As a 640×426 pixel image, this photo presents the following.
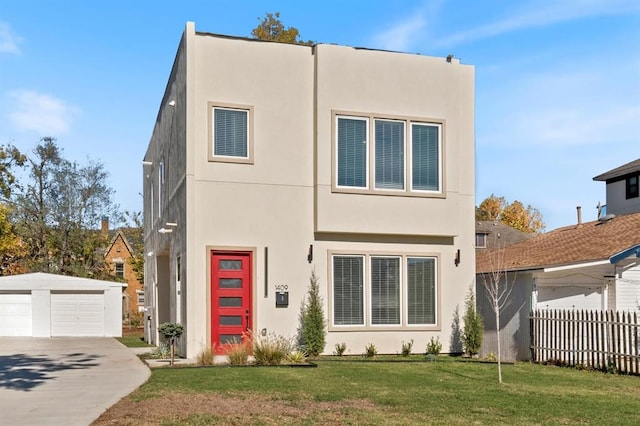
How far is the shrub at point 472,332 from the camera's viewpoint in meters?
18.2

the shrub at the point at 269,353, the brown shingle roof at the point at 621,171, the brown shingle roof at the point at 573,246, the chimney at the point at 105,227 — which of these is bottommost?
the shrub at the point at 269,353

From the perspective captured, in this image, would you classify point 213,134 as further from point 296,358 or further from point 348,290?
point 296,358

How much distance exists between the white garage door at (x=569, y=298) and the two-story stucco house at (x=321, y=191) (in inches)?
78.2

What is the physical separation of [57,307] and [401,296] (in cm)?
2207

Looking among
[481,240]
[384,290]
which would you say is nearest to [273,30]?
[481,240]

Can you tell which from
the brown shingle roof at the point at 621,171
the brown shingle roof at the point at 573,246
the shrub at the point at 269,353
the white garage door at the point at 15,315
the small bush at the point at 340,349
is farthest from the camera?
the white garage door at the point at 15,315

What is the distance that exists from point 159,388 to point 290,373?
2.88 meters

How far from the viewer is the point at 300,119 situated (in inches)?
704

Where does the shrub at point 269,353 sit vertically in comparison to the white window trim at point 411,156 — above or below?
below

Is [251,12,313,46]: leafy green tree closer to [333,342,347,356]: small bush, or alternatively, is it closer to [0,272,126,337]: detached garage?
[0,272,126,337]: detached garage

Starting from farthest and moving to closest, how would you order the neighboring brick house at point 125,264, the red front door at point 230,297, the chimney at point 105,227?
1. the neighboring brick house at point 125,264
2. the chimney at point 105,227
3. the red front door at point 230,297

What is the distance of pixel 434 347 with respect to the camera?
59.5 feet

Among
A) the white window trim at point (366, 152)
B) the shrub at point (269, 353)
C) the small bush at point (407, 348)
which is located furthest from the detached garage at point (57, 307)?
the shrub at point (269, 353)

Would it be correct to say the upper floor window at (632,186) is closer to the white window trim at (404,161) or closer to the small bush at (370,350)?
the white window trim at (404,161)
